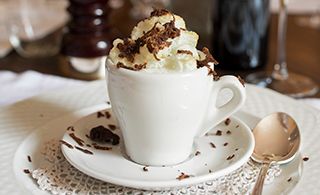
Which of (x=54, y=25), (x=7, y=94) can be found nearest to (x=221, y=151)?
(x=7, y=94)

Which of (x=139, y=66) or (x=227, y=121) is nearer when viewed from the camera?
(x=139, y=66)

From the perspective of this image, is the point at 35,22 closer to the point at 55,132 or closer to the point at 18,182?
the point at 55,132

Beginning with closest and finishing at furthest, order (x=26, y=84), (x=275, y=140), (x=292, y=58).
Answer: (x=275, y=140) < (x=26, y=84) < (x=292, y=58)

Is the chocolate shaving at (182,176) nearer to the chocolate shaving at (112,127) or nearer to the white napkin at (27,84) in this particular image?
the chocolate shaving at (112,127)

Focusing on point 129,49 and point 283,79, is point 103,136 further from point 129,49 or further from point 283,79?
point 283,79

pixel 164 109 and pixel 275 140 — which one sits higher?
pixel 164 109

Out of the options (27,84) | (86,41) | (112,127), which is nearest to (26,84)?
(27,84)

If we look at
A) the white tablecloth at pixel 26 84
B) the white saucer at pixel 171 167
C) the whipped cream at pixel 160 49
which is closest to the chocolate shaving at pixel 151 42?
the whipped cream at pixel 160 49
